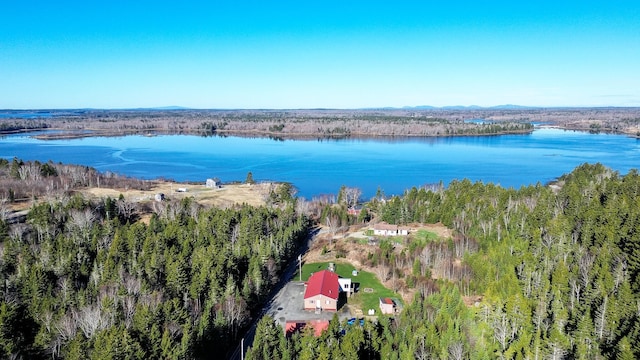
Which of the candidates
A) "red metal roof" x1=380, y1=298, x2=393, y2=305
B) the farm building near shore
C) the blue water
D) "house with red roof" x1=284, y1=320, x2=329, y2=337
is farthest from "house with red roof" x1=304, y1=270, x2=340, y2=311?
the blue water

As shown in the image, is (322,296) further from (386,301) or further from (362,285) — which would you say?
(362,285)

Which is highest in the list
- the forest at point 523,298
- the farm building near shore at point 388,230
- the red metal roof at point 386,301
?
the forest at point 523,298

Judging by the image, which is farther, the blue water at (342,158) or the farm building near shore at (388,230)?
the blue water at (342,158)

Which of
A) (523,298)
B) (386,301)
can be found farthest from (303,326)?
(523,298)

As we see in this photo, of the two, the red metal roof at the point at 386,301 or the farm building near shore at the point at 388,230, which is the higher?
the farm building near shore at the point at 388,230

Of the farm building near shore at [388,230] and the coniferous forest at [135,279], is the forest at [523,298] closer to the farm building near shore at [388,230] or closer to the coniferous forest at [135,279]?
the coniferous forest at [135,279]

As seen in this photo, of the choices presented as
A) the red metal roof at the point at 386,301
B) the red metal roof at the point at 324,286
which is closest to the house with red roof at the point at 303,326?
the red metal roof at the point at 324,286
